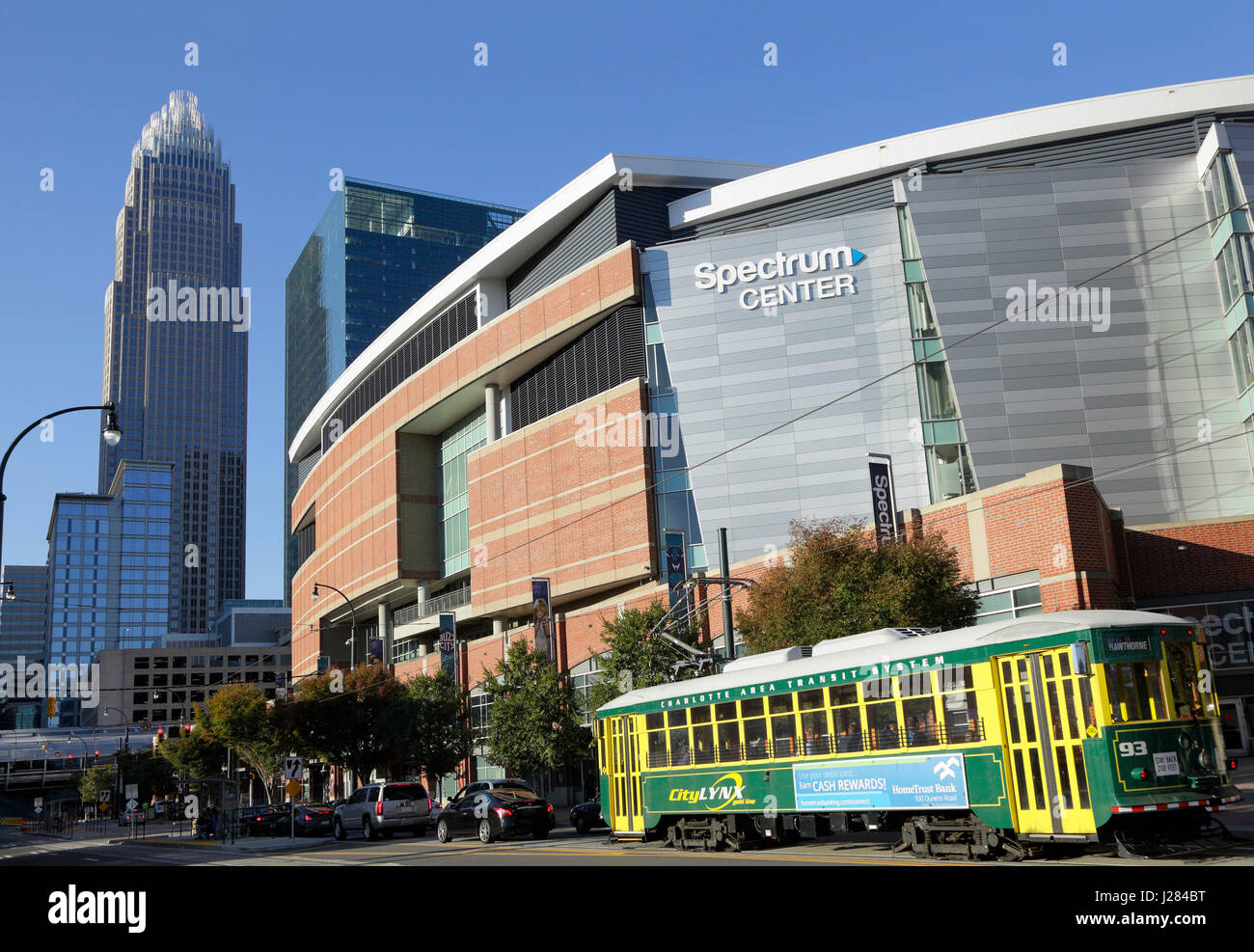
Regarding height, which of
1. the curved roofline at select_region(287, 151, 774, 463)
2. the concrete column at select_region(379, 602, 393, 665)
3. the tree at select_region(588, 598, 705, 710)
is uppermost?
the curved roofline at select_region(287, 151, 774, 463)

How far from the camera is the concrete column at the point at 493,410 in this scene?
61.1m

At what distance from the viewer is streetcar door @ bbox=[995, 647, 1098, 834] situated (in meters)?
13.5

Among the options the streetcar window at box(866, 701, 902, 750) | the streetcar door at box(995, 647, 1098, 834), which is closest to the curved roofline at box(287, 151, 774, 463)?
the streetcar window at box(866, 701, 902, 750)

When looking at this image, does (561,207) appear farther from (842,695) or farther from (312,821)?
(842,695)

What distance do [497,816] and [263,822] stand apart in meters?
21.3

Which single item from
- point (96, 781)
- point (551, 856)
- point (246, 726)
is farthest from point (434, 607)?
point (96, 781)

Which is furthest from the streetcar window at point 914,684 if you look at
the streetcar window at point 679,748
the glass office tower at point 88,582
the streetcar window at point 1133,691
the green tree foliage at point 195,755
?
the glass office tower at point 88,582

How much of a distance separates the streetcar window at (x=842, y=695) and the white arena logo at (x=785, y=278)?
3127cm

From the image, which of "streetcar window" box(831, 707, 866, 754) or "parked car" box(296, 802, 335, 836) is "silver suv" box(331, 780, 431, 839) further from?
"streetcar window" box(831, 707, 866, 754)

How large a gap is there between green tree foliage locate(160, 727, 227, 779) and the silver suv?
129 feet

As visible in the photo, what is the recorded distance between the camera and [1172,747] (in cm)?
1363

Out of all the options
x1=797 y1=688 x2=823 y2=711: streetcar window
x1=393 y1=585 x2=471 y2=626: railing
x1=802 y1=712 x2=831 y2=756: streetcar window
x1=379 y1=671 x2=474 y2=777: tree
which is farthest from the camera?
x1=393 y1=585 x2=471 y2=626: railing

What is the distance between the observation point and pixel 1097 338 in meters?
42.5
